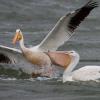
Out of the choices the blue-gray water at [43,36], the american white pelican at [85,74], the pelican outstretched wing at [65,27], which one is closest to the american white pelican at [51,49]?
the pelican outstretched wing at [65,27]

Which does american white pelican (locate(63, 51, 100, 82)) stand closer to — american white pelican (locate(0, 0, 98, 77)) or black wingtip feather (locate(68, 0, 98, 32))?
american white pelican (locate(0, 0, 98, 77))

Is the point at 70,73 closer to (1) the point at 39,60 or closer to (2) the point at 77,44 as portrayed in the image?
(1) the point at 39,60

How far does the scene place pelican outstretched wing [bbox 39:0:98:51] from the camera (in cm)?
1670

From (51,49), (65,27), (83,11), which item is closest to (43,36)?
(51,49)

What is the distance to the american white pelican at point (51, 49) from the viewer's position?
16.8 meters

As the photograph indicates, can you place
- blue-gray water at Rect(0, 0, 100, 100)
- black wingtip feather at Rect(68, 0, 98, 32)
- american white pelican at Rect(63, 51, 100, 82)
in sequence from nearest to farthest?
blue-gray water at Rect(0, 0, 100, 100) → american white pelican at Rect(63, 51, 100, 82) → black wingtip feather at Rect(68, 0, 98, 32)

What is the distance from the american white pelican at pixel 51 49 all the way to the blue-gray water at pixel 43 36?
0.73 m

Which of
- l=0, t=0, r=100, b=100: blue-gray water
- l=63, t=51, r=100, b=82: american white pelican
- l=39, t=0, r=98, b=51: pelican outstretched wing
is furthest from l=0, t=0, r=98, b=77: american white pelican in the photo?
l=63, t=51, r=100, b=82: american white pelican

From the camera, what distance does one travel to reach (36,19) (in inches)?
1057

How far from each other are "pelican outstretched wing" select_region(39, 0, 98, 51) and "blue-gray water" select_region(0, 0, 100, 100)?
111 cm

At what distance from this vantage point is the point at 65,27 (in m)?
17.1

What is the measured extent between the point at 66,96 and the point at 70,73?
1.91 meters

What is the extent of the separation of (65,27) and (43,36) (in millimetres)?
5843

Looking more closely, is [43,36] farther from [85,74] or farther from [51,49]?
[85,74]
